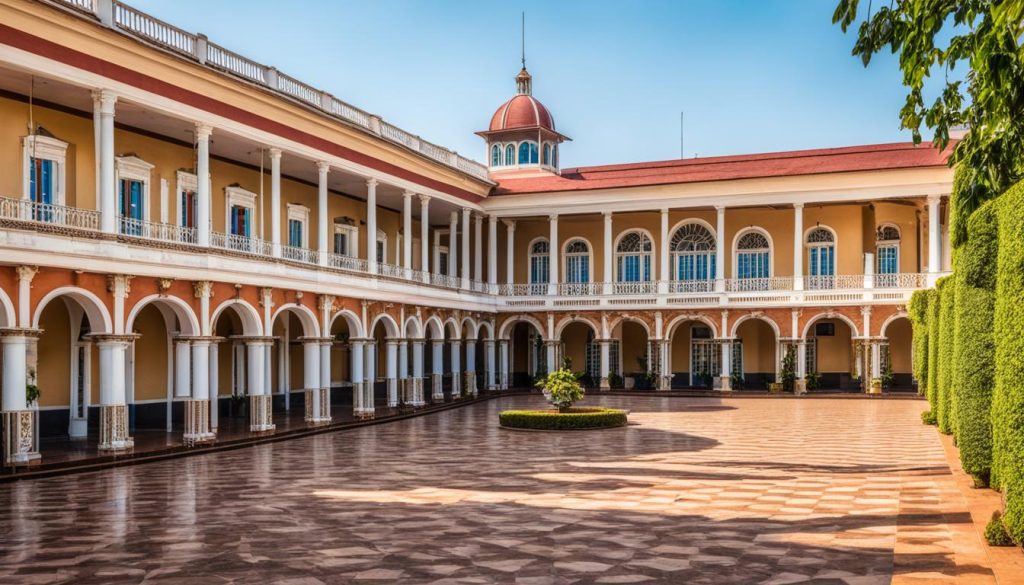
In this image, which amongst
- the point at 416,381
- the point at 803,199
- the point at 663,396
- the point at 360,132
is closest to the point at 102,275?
the point at 360,132

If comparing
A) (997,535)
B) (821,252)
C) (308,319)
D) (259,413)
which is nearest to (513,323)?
(821,252)

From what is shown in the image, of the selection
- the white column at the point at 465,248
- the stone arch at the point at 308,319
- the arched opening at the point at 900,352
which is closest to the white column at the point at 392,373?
the stone arch at the point at 308,319

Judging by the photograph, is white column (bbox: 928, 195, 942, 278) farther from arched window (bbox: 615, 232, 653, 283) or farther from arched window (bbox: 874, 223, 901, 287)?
arched window (bbox: 615, 232, 653, 283)


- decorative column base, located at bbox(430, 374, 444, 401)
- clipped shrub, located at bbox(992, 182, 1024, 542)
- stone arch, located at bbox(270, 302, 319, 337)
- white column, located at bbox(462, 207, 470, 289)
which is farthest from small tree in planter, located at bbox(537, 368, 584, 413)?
clipped shrub, located at bbox(992, 182, 1024, 542)

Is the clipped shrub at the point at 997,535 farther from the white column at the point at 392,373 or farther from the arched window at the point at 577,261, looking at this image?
the arched window at the point at 577,261

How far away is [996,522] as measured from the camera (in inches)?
311

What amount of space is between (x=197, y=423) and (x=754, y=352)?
23843mm

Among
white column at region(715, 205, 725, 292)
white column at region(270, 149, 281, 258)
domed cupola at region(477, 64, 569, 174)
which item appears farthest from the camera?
domed cupola at region(477, 64, 569, 174)

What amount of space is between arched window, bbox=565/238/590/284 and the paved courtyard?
20.5 m

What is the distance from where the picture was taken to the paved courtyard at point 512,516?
7.97 m

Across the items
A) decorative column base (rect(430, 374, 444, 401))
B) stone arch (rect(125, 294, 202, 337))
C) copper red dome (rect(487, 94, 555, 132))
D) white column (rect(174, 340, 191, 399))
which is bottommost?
decorative column base (rect(430, 374, 444, 401))

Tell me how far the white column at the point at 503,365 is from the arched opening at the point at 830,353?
11.0 metres

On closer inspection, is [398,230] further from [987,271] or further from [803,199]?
[987,271]

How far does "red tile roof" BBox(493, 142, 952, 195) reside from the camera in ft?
106
